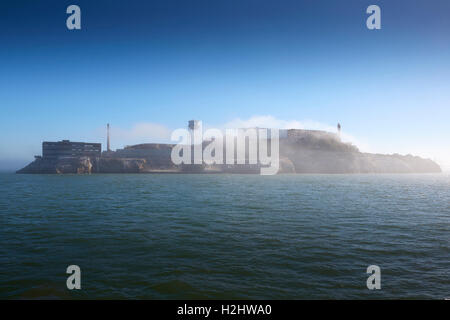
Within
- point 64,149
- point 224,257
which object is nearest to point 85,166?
point 64,149

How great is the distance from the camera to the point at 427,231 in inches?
798

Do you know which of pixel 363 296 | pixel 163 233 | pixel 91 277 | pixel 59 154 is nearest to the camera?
pixel 363 296

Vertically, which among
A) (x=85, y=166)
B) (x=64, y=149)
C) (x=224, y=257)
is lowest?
(x=224, y=257)

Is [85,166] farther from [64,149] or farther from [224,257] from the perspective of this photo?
[224,257]

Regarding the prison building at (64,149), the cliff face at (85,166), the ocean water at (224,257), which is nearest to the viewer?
the ocean water at (224,257)

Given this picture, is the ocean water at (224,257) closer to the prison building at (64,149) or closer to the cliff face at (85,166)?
the cliff face at (85,166)

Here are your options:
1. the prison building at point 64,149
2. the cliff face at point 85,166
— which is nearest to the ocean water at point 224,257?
the cliff face at point 85,166

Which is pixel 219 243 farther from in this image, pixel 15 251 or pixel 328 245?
pixel 15 251

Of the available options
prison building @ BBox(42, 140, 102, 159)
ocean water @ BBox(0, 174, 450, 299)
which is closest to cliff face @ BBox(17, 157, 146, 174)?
prison building @ BBox(42, 140, 102, 159)

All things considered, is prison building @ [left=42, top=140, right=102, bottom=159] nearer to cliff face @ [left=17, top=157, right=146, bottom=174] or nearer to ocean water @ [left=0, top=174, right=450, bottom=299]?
cliff face @ [left=17, top=157, right=146, bottom=174]

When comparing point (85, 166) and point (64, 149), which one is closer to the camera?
point (85, 166)

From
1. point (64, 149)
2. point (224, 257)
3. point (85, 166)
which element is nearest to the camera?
point (224, 257)
